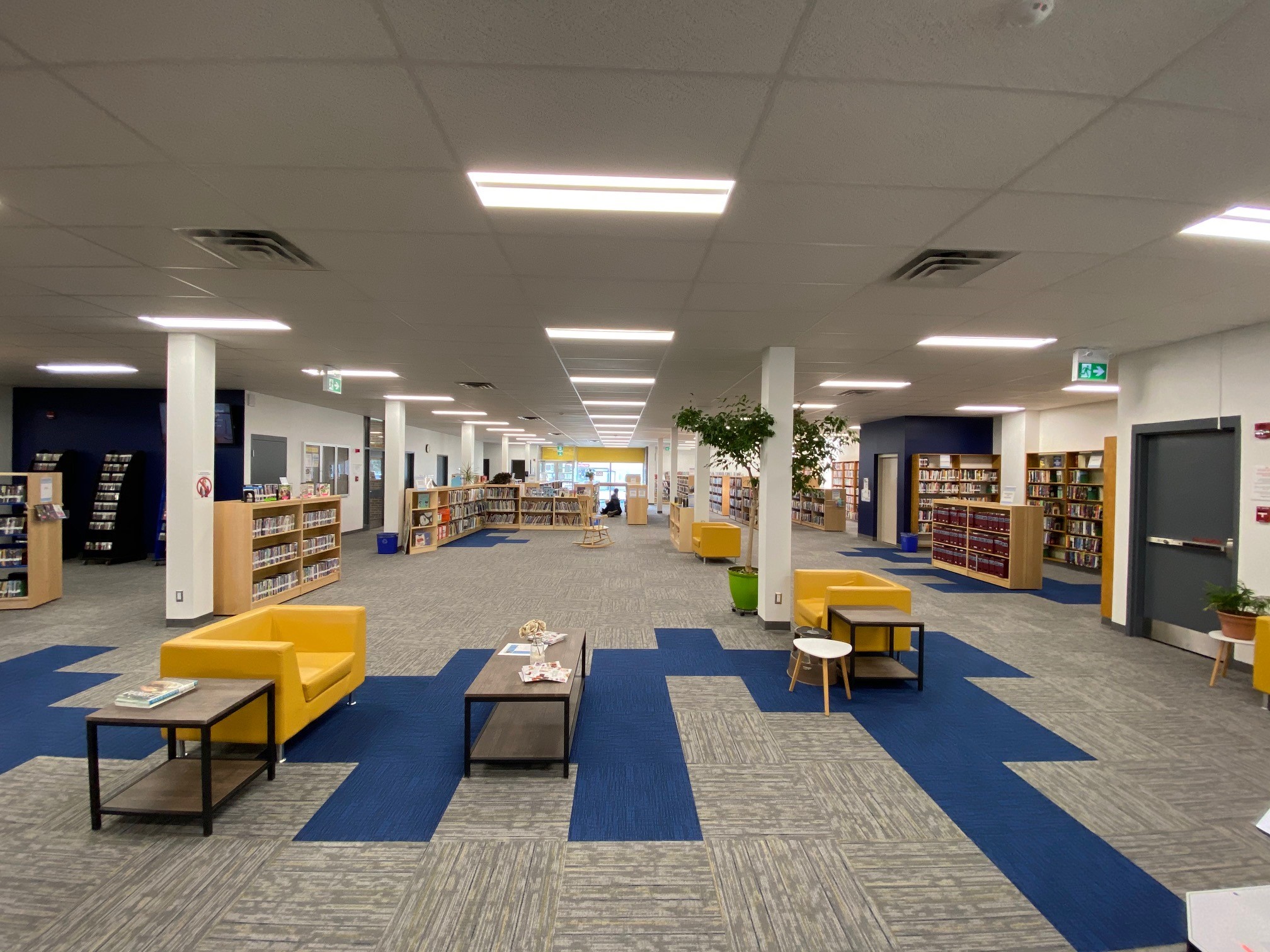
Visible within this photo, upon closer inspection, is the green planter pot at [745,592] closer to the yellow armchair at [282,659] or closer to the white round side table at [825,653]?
the white round side table at [825,653]

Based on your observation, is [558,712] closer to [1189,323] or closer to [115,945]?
[115,945]

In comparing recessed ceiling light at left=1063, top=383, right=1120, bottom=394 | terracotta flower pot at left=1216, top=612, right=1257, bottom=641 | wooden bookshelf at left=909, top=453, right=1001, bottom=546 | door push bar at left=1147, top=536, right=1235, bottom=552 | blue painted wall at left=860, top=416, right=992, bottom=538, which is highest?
recessed ceiling light at left=1063, top=383, right=1120, bottom=394

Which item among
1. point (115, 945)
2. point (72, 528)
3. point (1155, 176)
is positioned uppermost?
point (1155, 176)

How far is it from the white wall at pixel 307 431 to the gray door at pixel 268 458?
0.33 ft

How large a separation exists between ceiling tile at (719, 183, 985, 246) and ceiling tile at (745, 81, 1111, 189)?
0.32 feet

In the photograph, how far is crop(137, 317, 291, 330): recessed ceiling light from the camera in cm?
550

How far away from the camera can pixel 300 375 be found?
8.82 metres

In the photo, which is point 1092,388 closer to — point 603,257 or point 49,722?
point 603,257

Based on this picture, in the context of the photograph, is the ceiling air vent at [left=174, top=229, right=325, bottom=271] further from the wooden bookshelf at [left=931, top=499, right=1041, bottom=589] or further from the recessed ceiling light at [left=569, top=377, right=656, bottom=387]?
the wooden bookshelf at [left=931, top=499, right=1041, bottom=589]

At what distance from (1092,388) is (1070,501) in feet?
9.00

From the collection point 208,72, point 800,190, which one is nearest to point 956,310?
point 800,190

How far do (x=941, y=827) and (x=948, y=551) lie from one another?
29.1 feet

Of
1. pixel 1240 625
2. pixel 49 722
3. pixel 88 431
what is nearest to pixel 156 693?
pixel 49 722

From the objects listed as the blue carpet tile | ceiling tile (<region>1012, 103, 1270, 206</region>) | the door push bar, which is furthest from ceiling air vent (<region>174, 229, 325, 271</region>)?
the door push bar
